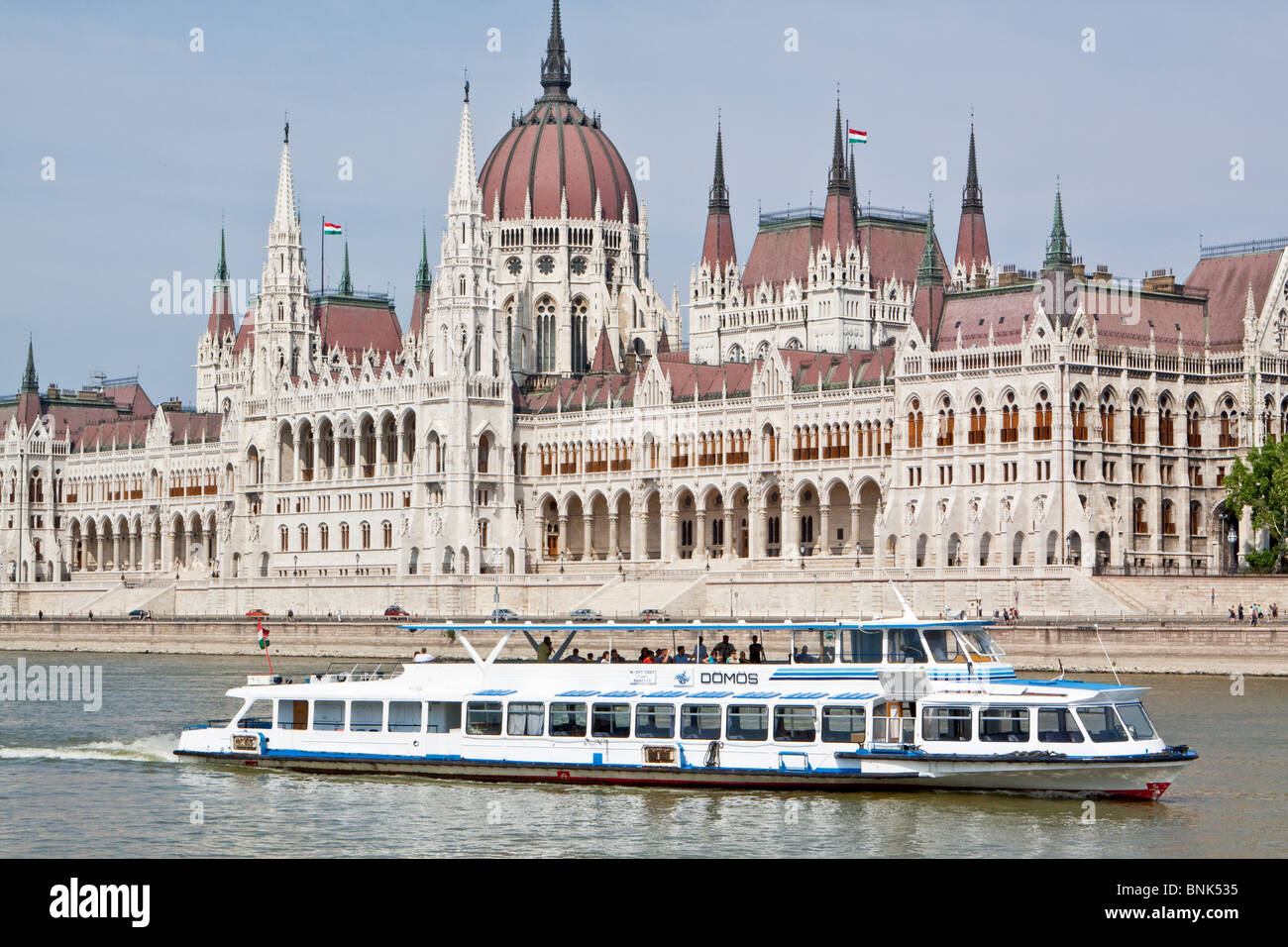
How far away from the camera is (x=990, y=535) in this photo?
113875 mm

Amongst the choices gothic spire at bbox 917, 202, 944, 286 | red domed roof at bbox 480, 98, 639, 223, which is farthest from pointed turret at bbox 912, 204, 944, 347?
red domed roof at bbox 480, 98, 639, 223

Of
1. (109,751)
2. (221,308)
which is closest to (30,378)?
(221,308)

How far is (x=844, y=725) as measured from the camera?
2092 inches

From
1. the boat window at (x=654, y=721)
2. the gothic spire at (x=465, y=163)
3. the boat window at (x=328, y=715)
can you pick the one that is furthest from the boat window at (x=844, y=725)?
the gothic spire at (x=465, y=163)

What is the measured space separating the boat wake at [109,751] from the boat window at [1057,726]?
74.9ft

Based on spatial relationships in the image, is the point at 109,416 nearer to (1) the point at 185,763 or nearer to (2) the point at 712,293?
(2) the point at 712,293

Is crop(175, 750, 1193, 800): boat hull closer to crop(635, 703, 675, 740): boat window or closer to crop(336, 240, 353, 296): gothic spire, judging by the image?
crop(635, 703, 675, 740): boat window

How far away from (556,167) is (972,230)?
105 ft

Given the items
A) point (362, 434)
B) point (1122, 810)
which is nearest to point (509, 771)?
point (1122, 810)

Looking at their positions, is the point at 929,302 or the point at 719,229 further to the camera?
the point at 719,229

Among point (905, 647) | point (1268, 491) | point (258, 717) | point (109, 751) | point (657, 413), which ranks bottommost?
point (109, 751)

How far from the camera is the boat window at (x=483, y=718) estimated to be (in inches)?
2210

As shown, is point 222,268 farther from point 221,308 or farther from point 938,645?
point 938,645
